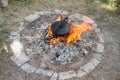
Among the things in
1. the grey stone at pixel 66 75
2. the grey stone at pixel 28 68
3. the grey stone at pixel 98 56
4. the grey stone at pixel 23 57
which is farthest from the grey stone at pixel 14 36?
the grey stone at pixel 98 56

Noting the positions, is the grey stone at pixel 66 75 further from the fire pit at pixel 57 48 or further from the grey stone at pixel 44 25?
the grey stone at pixel 44 25

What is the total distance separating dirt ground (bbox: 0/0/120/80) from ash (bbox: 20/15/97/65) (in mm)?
407

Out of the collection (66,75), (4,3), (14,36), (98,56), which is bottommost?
(66,75)

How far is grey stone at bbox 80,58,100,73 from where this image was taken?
4875 millimetres

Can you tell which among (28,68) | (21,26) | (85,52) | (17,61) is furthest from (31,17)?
(85,52)

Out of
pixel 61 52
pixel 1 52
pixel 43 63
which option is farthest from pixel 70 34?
pixel 1 52

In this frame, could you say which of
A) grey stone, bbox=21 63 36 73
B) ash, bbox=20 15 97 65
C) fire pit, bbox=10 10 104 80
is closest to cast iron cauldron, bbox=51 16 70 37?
fire pit, bbox=10 10 104 80

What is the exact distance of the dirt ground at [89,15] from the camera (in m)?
4.79

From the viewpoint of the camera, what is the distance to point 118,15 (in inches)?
255

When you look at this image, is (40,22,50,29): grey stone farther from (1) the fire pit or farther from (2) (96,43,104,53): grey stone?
(2) (96,43,104,53): grey stone

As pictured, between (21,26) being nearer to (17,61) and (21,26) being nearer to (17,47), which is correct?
(17,47)

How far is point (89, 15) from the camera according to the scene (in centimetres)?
641

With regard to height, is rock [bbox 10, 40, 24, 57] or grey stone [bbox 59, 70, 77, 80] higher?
rock [bbox 10, 40, 24, 57]

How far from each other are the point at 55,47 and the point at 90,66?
Answer: 90 cm
